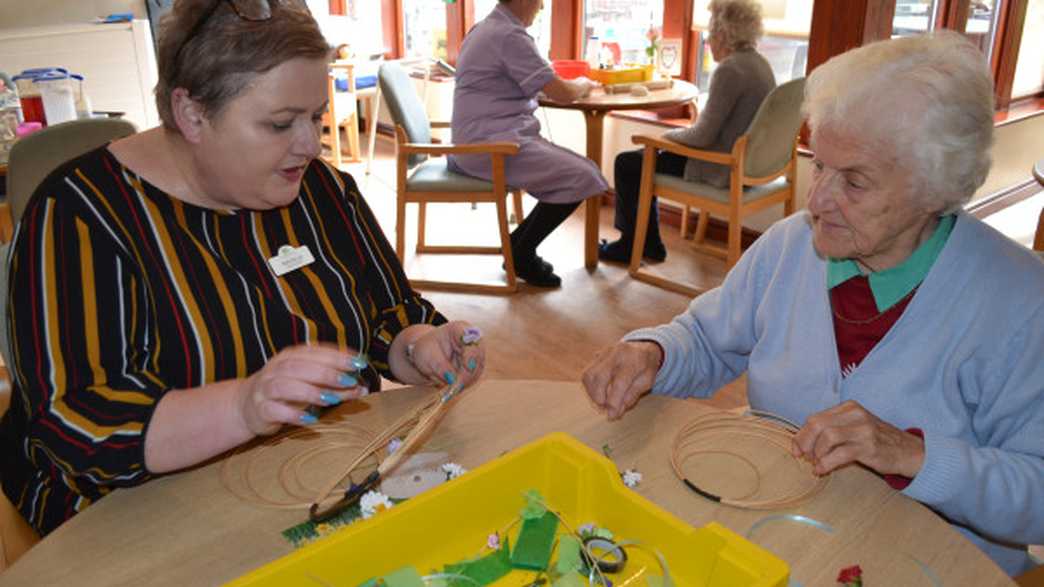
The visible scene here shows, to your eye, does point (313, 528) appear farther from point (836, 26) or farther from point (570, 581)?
point (836, 26)

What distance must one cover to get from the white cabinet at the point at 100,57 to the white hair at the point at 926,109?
5192 millimetres

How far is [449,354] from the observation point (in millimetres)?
1414

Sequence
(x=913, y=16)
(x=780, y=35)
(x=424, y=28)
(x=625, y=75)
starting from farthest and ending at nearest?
(x=424, y=28), (x=913, y=16), (x=780, y=35), (x=625, y=75)

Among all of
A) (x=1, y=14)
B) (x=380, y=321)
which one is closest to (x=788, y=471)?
(x=380, y=321)

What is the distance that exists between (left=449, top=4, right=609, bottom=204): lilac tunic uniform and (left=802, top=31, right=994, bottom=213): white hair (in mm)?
2776

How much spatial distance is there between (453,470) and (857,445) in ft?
1.79

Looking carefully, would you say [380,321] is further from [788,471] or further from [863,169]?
[863,169]

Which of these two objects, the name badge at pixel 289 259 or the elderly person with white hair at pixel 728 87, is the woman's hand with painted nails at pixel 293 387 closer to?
the name badge at pixel 289 259

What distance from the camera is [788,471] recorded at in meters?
1.19

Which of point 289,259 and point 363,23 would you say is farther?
point 363,23

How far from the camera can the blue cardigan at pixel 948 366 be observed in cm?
114

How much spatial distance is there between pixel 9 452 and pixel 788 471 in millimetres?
1194

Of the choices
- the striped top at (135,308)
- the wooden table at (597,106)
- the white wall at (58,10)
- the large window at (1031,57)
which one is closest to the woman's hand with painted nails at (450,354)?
the striped top at (135,308)

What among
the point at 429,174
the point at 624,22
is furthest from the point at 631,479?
the point at 624,22
